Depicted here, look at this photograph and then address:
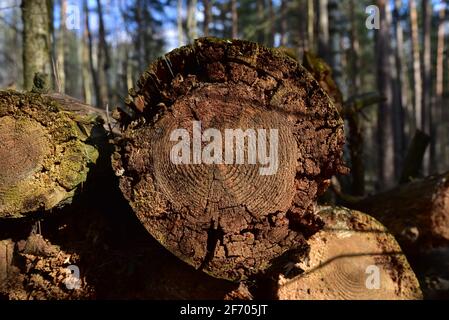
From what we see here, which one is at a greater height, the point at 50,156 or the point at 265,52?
the point at 265,52

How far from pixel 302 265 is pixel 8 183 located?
6.03 ft

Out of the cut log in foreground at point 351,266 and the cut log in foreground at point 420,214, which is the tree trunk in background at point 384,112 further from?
the cut log in foreground at point 351,266

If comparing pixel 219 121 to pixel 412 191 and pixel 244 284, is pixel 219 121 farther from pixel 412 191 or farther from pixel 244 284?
pixel 412 191

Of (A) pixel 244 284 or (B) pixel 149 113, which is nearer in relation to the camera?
(B) pixel 149 113

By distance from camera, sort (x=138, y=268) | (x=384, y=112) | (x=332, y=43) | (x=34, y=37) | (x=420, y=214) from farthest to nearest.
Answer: (x=332, y=43), (x=384, y=112), (x=34, y=37), (x=420, y=214), (x=138, y=268)

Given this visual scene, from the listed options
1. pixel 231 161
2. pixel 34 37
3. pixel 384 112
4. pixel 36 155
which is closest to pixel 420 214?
pixel 231 161

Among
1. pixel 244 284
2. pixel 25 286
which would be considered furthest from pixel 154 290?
pixel 25 286

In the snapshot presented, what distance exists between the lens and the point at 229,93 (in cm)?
234

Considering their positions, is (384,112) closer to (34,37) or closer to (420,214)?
(420,214)

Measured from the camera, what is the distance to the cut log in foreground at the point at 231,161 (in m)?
2.29

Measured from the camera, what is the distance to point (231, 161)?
2285 mm

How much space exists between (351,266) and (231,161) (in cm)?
120
